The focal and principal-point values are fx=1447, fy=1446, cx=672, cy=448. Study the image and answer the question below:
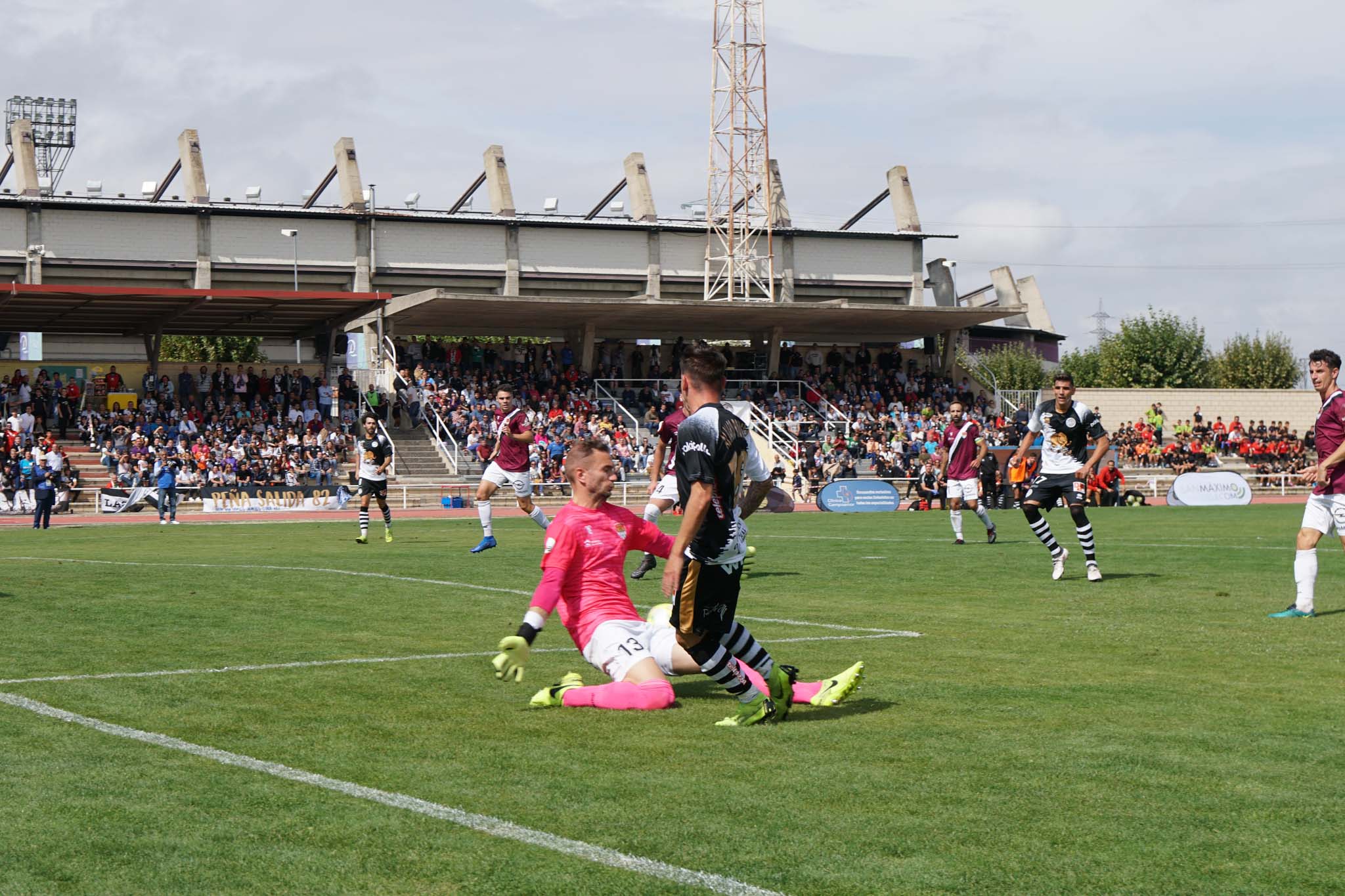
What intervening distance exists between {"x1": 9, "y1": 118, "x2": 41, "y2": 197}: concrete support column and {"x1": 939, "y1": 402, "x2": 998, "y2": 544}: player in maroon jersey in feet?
143

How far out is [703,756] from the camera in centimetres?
680

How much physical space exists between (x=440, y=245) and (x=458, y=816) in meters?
57.4

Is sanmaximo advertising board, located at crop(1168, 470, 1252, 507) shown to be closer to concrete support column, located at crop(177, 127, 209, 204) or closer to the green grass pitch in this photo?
the green grass pitch

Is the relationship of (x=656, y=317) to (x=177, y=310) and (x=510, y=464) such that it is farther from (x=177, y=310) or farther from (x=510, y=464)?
(x=510, y=464)

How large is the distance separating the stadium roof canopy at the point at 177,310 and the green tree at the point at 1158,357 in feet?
186

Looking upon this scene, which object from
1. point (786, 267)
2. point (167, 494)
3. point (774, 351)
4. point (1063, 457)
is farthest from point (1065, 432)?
point (786, 267)

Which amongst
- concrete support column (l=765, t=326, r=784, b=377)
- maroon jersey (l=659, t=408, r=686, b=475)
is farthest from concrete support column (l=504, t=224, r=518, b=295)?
maroon jersey (l=659, t=408, r=686, b=475)

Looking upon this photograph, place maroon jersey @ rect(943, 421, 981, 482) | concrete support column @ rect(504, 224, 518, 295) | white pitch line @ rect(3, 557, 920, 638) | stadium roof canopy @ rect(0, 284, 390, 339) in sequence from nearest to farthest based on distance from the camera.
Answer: white pitch line @ rect(3, 557, 920, 638) → maroon jersey @ rect(943, 421, 981, 482) → stadium roof canopy @ rect(0, 284, 390, 339) → concrete support column @ rect(504, 224, 518, 295)

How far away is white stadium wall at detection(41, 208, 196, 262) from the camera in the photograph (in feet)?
184

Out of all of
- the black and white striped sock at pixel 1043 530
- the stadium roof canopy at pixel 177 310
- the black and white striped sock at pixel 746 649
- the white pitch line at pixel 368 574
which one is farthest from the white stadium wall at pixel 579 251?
the black and white striped sock at pixel 746 649

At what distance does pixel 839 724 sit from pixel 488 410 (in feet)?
144

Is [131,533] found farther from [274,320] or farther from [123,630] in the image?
[274,320]

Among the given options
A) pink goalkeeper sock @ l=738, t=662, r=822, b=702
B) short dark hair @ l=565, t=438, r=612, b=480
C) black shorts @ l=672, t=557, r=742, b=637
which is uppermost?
short dark hair @ l=565, t=438, r=612, b=480

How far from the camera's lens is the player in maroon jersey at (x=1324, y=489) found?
12414 mm
